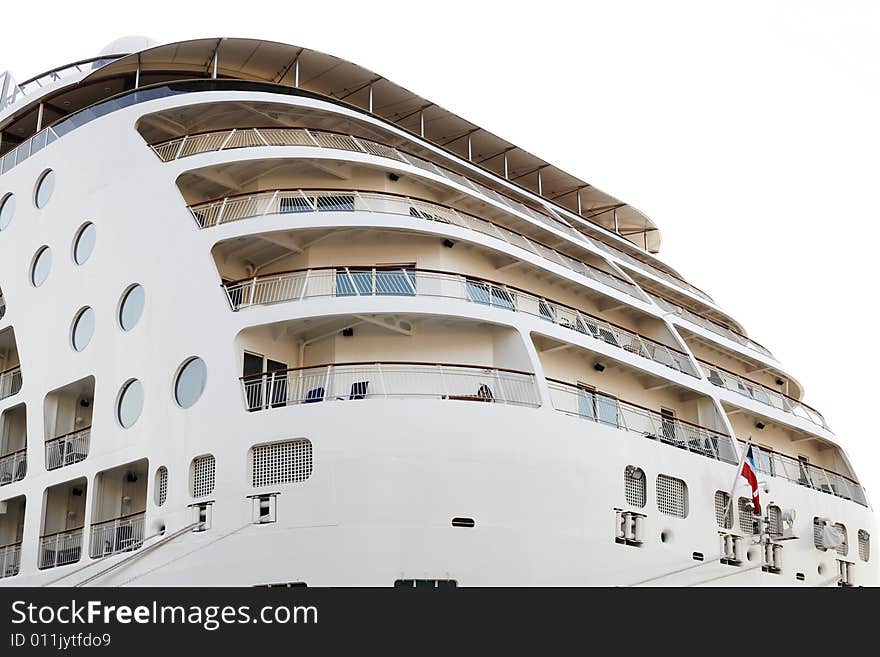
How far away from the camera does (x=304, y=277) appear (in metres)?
22.3

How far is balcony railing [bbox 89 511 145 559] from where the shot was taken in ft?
70.1

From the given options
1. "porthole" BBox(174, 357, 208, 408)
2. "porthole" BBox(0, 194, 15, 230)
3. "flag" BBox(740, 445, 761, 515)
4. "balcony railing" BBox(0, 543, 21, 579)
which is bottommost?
"balcony railing" BBox(0, 543, 21, 579)

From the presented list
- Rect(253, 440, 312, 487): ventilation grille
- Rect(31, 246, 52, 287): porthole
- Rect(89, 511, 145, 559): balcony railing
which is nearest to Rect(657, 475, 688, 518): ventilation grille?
Rect(253, 440, 312, 487): ventilation grille

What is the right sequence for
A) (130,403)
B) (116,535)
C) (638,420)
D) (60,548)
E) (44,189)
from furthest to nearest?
(44,189)
(638,420)
(60,548)
(130,403)
(116,535)

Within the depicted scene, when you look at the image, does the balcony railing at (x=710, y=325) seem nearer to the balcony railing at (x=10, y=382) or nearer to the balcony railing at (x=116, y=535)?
the balcony railing at (x=116, y=535)

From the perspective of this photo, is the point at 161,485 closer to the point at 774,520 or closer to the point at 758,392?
the point at 774,520

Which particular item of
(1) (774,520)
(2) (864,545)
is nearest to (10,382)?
(1) (774,520)

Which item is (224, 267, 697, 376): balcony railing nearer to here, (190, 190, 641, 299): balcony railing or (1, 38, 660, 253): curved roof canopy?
(190, 190, 641, 299): balcony railing

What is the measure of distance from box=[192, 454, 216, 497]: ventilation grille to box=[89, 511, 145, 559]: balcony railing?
1628 mm

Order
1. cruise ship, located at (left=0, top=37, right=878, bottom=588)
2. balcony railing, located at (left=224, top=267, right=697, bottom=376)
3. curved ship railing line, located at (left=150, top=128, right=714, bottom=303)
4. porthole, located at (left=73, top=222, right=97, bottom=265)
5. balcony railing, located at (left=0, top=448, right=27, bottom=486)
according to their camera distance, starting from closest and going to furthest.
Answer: cruise ship, located at (left=0, top=37, right=878, bottom=588) < balcony railing, located at (left=224, top=267, right=697, bottom=376) < curved ship railing line, located at (left=150, top=128, right=714, bottom=303) < porthole, located at (left=73, top=222, right=97, bottom=265) < balcony railing, located at (left=0, top=448, right=27, bottom=486)

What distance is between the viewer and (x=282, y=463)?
19.9 metres

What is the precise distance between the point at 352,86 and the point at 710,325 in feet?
38.1

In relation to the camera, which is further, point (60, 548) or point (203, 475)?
point (60, 548)
